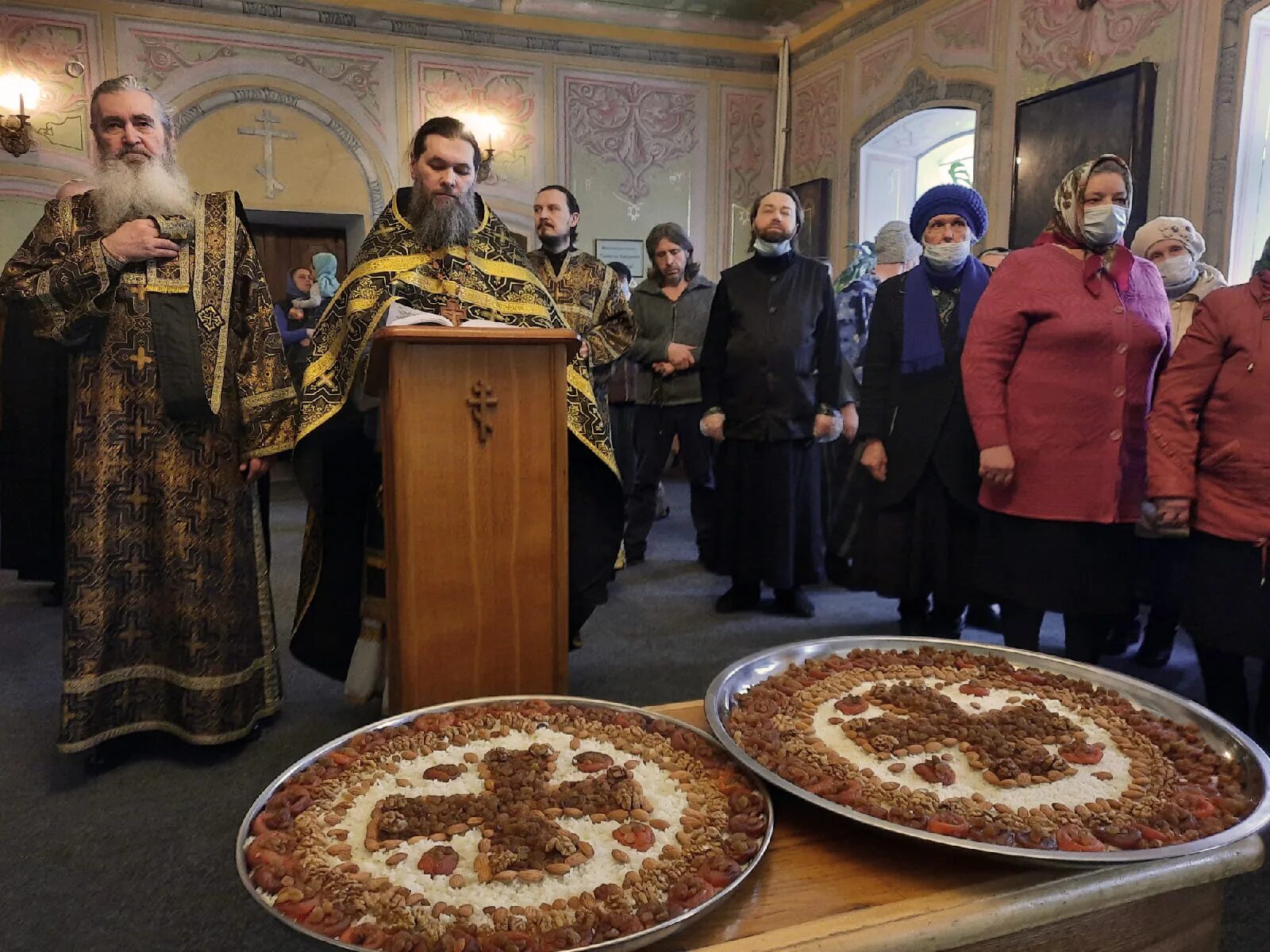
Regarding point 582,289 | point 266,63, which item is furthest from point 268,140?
point 582,289

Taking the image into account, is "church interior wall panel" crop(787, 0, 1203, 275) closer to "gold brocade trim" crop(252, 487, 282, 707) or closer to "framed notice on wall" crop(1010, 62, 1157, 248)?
"framed notice on wall" crop(1010, 62, 1157, 248)

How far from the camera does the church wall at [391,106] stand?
701cm

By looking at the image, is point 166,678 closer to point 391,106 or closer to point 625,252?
point 391,106

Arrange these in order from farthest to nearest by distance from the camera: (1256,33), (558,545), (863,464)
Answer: (1256,33) → (863,464) → (558,545)

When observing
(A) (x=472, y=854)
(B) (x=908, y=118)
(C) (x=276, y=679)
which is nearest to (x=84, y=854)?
(C) (x=276, y=679)

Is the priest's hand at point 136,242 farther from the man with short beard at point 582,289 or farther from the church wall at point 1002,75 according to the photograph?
the church wall at point 1002,75

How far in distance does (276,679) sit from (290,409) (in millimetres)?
756

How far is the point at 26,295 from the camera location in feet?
6.95

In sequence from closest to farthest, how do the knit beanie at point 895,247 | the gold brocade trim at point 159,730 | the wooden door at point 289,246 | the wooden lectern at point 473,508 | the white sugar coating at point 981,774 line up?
the white sugar coating at point 981,774 < the wooden lectern at point 473,508 < the gold brocade trim at point 159,730 < the knit beanie at point 895,247 < the wooden door at point 289,246

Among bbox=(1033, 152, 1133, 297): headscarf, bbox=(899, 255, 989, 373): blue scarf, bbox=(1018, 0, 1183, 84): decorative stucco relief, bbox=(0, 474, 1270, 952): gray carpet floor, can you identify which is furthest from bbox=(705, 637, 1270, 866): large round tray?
bbox=(1018, 0, 1183, 84): decorative stucco relief

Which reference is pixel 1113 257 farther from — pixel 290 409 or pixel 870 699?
pixel 290 409

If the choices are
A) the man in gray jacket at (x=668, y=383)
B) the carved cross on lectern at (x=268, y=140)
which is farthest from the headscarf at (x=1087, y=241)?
the carved cross on lectern at (x=268, y=140)

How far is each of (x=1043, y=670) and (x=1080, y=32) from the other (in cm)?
536

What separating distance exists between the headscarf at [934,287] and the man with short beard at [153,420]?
1.88 metres
